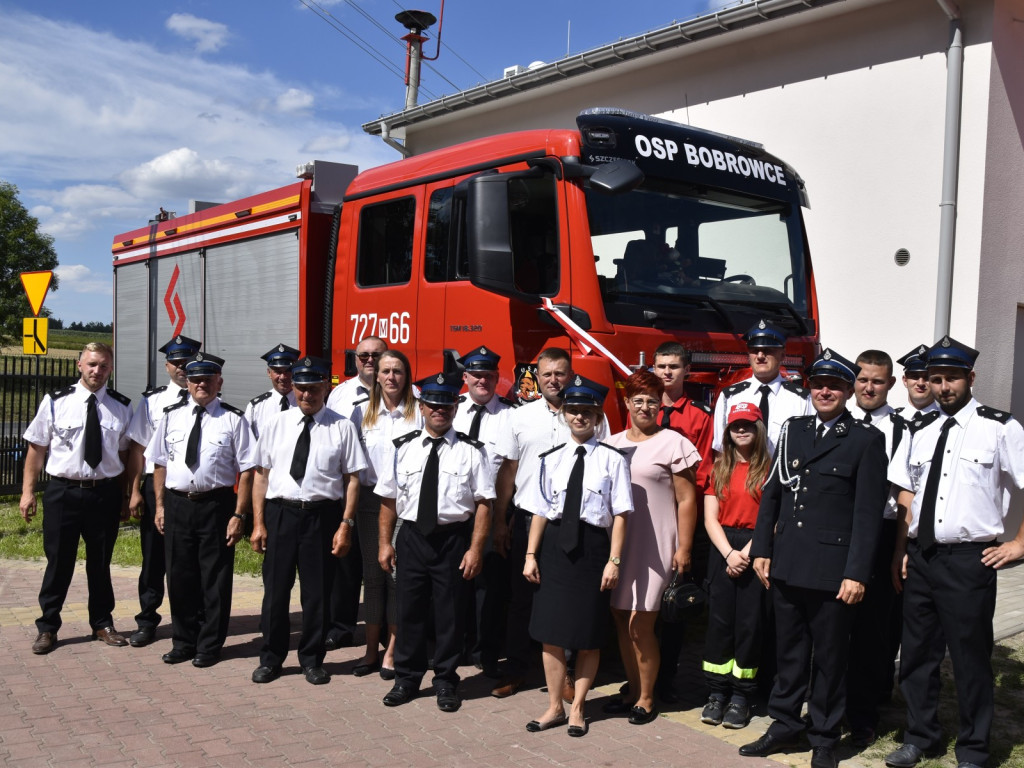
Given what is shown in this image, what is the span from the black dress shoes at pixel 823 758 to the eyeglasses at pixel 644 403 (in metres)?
1.80

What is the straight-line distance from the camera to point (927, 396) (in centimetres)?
537

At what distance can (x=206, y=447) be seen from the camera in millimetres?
6082

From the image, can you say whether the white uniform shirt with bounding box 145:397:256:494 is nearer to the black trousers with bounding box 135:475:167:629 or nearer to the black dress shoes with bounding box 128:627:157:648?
the black trousers with bounding box 135:475:167:629

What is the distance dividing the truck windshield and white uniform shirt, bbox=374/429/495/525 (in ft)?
4.02

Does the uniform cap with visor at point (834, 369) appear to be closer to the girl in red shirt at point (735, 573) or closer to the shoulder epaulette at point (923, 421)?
the shoulder epaulette at point (923, 421)

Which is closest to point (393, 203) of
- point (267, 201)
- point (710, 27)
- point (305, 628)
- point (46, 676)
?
point (267, 201)

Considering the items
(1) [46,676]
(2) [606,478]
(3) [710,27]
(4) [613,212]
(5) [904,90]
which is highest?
(3) [710,27]

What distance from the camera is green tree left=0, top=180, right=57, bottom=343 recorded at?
34.0 meters

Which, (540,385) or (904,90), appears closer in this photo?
(540,385)

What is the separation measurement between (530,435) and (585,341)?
25.6 inches

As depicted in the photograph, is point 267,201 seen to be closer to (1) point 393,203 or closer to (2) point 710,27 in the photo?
(1) point 393,203

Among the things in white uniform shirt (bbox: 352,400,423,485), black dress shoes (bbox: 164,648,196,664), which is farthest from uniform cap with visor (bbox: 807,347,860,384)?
black dress shoes (bbox: 164,648,196,664)

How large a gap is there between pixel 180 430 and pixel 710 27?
25.3 feet

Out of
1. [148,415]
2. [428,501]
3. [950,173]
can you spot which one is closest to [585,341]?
[428,501]
